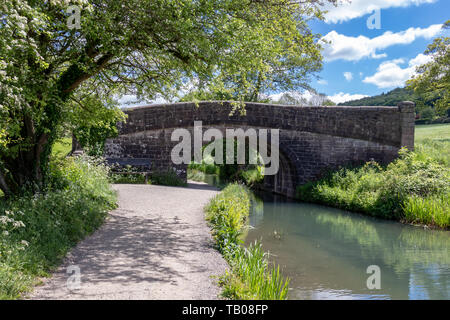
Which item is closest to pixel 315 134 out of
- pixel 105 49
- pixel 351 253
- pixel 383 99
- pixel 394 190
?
pixel 394 190

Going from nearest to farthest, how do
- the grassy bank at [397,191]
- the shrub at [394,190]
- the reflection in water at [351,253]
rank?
1. the reflection in water at [351,253]
2. the grassy bank at [397,191]
3. the shrub at [394,190]

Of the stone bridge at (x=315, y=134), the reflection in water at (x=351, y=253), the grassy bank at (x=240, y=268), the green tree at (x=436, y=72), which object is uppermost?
the green tree at (x=436, y=72)

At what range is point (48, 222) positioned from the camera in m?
5.44

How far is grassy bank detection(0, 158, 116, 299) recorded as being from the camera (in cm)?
405

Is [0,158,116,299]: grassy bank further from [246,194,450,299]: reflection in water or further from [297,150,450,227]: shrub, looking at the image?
[297,150,450,227]: shrub

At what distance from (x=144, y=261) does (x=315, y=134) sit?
11.3m

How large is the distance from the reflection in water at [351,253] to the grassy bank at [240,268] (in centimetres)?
67

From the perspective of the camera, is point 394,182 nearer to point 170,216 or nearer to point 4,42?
point 170,216

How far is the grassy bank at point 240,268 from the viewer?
3996 mm

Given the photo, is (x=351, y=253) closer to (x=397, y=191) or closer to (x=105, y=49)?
(x=397, y=191)

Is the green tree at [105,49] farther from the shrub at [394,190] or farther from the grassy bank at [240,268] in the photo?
the shrub at [394,190]

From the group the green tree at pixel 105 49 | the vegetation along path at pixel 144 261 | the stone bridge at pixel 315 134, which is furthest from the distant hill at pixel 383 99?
the vegetation along path at pixel 144 261

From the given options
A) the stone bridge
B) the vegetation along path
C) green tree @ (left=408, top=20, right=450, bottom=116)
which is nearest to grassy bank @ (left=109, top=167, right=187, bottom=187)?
the stone bridge
